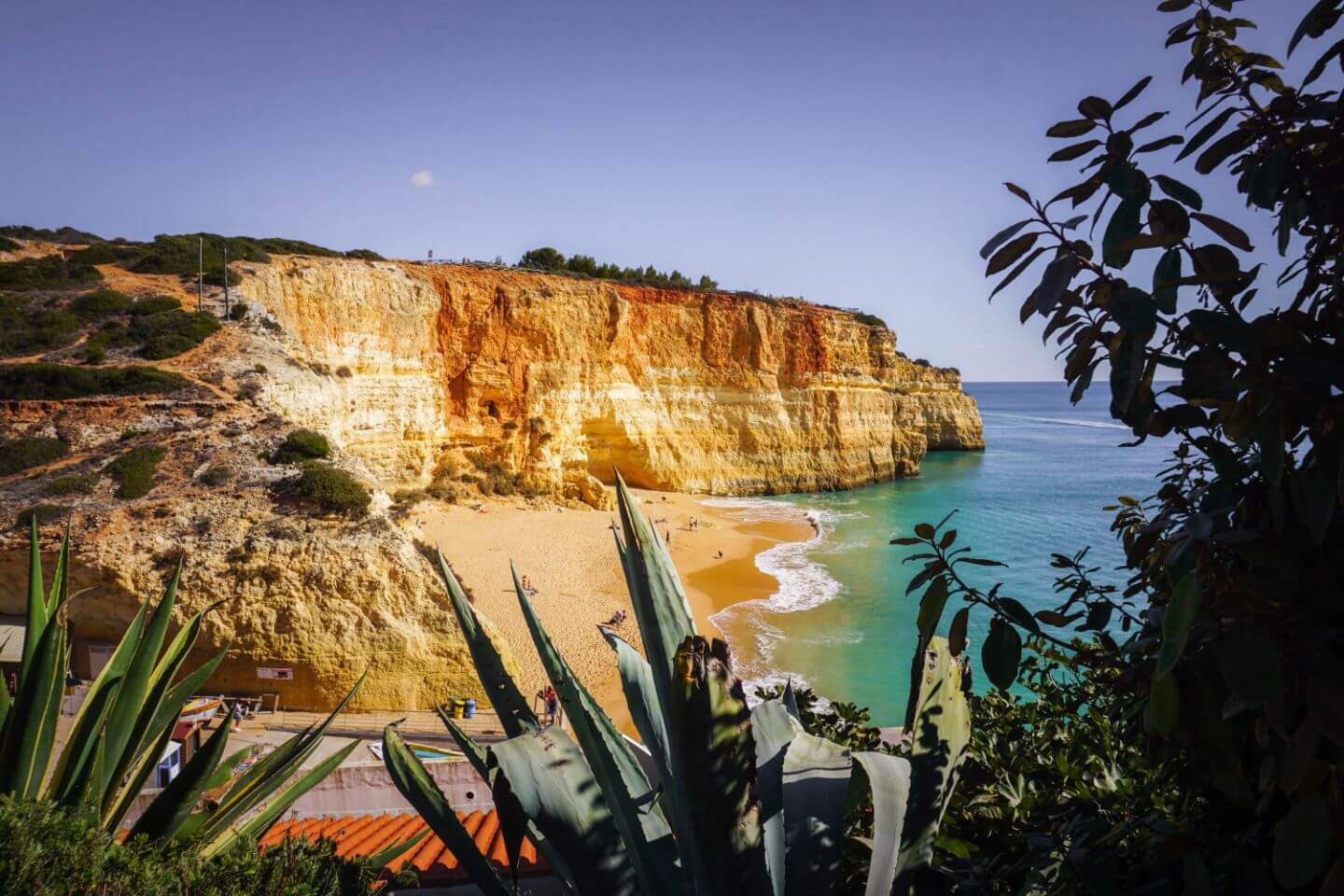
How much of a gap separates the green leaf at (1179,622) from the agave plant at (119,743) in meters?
2.28

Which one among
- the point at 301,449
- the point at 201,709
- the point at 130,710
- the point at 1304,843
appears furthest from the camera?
the point at 301,449

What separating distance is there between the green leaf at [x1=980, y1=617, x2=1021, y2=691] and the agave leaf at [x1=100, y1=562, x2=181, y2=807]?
2339 millimetres

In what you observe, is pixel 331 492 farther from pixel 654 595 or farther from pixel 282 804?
pixel 654 595

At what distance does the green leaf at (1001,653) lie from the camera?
3.79 ft

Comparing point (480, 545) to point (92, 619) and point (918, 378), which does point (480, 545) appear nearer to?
point (92, 619)

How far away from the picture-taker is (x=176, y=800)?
90.0 inches

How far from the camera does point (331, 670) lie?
10.7 metres

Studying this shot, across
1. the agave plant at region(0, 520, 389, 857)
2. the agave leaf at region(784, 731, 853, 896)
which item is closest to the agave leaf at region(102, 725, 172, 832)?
the agave plant at region(0, 520, 389, 857)

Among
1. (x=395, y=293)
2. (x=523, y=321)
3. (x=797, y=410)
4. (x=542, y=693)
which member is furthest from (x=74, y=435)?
(x=797, y=410)

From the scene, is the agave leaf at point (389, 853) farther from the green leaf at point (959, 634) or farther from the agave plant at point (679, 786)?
the green leaf at point (959, 634)

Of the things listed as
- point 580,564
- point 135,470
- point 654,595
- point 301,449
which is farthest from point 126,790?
point 580,564

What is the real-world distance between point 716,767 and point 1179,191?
118 centimetres

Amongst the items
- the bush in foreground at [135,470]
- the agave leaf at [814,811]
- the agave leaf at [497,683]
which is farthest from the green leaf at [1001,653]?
the bush in foreground at [135,470]

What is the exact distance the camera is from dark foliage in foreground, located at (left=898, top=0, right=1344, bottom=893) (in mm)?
841
